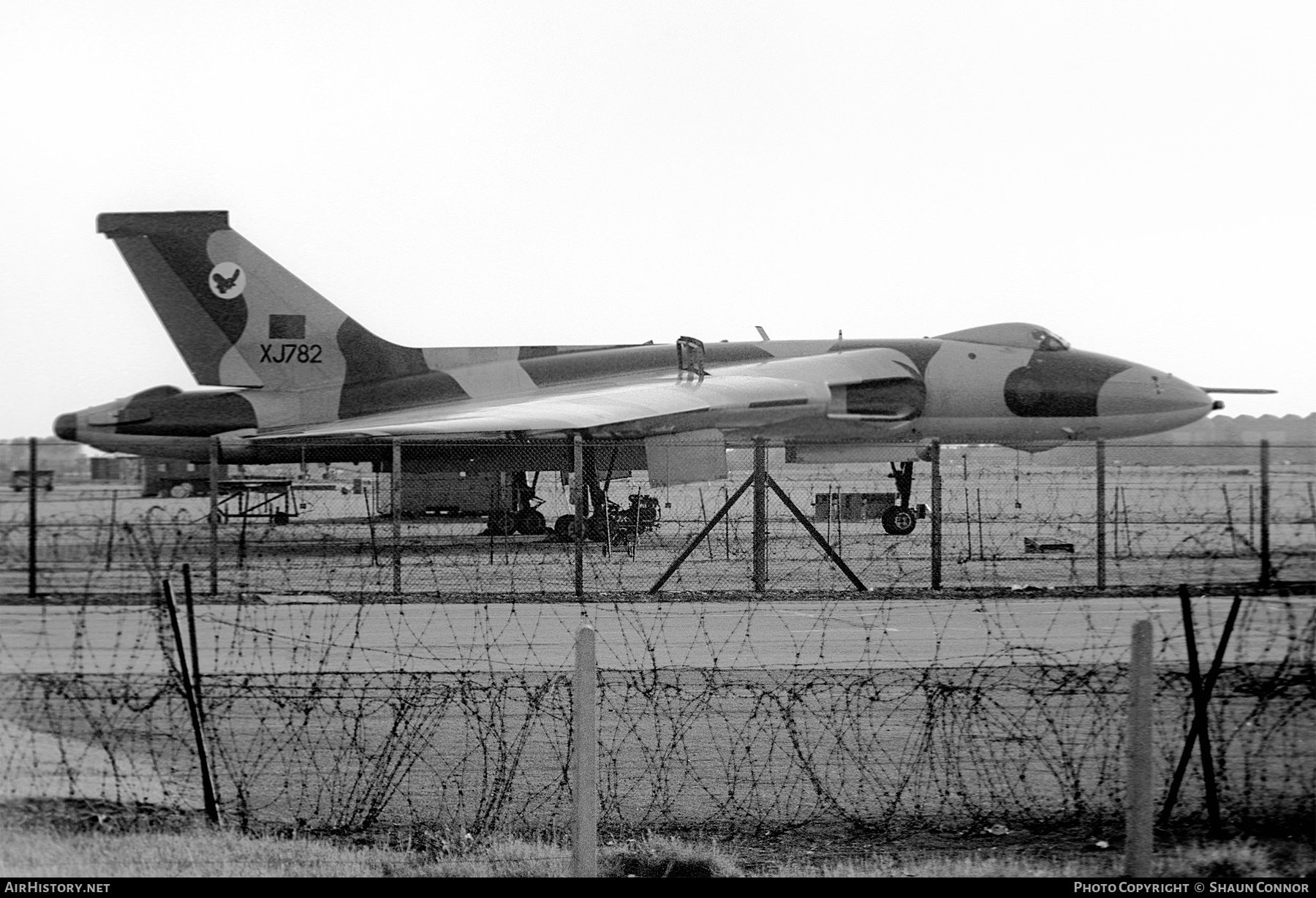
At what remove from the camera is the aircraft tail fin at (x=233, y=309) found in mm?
23312

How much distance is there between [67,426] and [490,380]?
26.6 ft

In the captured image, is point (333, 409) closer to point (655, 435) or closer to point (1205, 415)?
point (655, 435)

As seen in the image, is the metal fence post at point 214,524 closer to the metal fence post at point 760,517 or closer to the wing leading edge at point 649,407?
the wing leading edge at point 649,407

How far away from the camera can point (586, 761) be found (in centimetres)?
495

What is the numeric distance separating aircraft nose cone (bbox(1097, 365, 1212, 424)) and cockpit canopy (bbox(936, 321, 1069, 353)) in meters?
1.34

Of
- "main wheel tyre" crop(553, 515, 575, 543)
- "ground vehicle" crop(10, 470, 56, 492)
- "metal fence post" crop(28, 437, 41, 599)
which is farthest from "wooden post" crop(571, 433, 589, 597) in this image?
"main wheel tyre" crop(553, 515, 575, 543)

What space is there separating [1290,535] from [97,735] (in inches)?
919

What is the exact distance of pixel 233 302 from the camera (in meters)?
23.6

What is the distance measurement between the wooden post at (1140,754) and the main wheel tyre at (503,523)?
52.9 ft

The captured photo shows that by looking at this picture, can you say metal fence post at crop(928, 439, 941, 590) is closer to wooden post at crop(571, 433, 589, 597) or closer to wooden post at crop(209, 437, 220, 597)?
wooden post at crop(571, 433, 589, 597)

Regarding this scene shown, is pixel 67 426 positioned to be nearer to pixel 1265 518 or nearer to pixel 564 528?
pixel 564 528

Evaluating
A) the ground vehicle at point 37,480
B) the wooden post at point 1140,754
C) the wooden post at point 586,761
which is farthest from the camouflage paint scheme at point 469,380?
the wooden post at point 586,761

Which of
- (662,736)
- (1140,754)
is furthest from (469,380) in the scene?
(1140,754)

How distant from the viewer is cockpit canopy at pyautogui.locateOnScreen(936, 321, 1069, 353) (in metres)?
24.9
